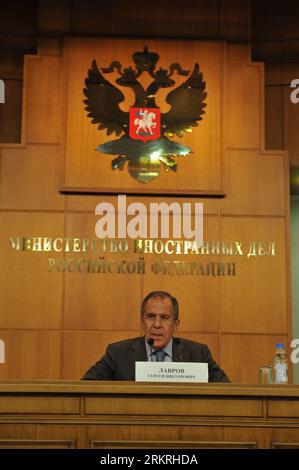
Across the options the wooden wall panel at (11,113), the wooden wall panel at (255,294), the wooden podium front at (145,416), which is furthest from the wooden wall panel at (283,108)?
the wooden podium front at (145,416)

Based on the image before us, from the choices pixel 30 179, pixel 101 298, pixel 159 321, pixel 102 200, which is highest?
pixel 30 179

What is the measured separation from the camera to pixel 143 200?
7.75 metres

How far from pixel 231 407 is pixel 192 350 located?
58.9 inches

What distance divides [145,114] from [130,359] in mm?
3101

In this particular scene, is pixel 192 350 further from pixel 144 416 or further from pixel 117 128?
pixel 117 128

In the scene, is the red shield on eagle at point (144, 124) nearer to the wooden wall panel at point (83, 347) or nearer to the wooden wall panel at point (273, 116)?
the wooden wall panel at point (273, 116)

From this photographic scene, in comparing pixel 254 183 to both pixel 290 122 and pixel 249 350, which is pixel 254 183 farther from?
pixel 249 350

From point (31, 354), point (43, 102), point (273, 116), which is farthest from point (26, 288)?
point (273, 116)

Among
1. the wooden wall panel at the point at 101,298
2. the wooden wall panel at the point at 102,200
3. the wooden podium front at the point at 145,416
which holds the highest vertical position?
the wooden wall panel at the point at 102,200

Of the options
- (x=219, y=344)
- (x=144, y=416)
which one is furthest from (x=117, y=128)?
(x=144, y=416)

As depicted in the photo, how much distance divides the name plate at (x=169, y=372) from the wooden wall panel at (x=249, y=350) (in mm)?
3083

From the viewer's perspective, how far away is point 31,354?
297 inches

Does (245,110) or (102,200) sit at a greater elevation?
(245,110)

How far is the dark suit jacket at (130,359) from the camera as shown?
541cm
